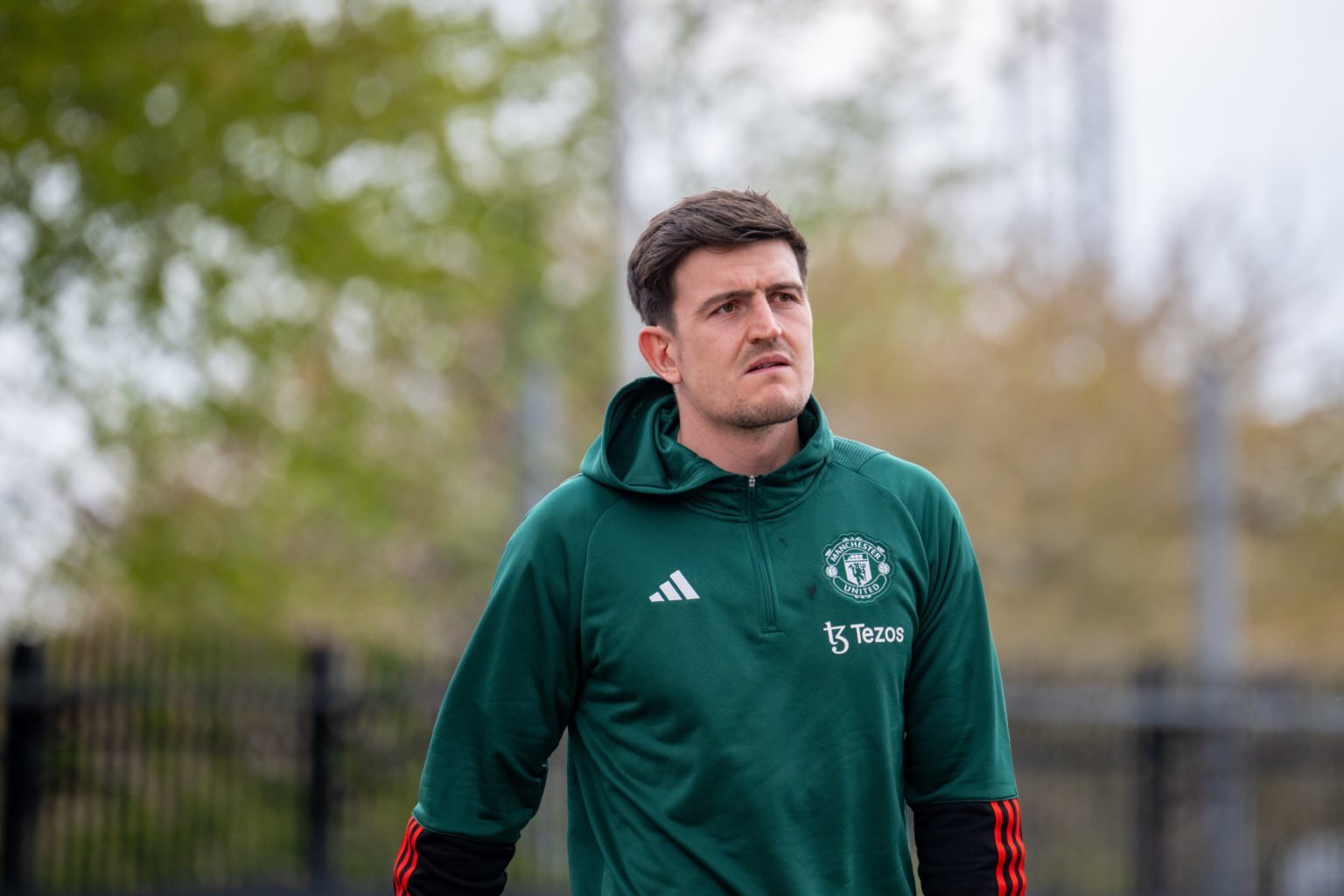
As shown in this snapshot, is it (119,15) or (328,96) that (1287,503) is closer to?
(328,96)

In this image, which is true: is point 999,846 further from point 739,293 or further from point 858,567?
point 739,293

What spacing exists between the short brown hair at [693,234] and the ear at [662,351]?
2 cm

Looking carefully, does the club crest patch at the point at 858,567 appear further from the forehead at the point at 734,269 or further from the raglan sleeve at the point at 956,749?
the forehead at the point at 734,269

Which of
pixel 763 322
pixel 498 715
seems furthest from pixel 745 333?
pixel 498 715

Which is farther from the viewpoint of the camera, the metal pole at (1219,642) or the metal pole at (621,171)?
the metal pole at (1219,642)

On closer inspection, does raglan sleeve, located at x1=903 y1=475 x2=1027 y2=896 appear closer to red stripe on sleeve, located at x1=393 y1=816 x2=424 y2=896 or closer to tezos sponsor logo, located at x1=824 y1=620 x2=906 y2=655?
tezos sponsor logo, located at x1=824 y1=620 x2=906 y2=655

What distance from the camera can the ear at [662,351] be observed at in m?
2.96

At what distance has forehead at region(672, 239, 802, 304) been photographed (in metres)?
2.85

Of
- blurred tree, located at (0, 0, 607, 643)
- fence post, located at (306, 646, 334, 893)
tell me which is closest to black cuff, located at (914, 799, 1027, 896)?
fence post, located at (306, 646, 334, 893)

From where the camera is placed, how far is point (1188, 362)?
73.7ft

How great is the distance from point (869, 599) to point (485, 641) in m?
0.75

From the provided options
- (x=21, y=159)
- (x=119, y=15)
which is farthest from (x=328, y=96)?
(x=21, y=159)

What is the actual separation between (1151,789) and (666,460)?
9.29 m

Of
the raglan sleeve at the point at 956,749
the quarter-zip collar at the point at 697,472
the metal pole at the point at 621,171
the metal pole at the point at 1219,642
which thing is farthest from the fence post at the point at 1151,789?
the quarter-zip collar at the point at 697,472
